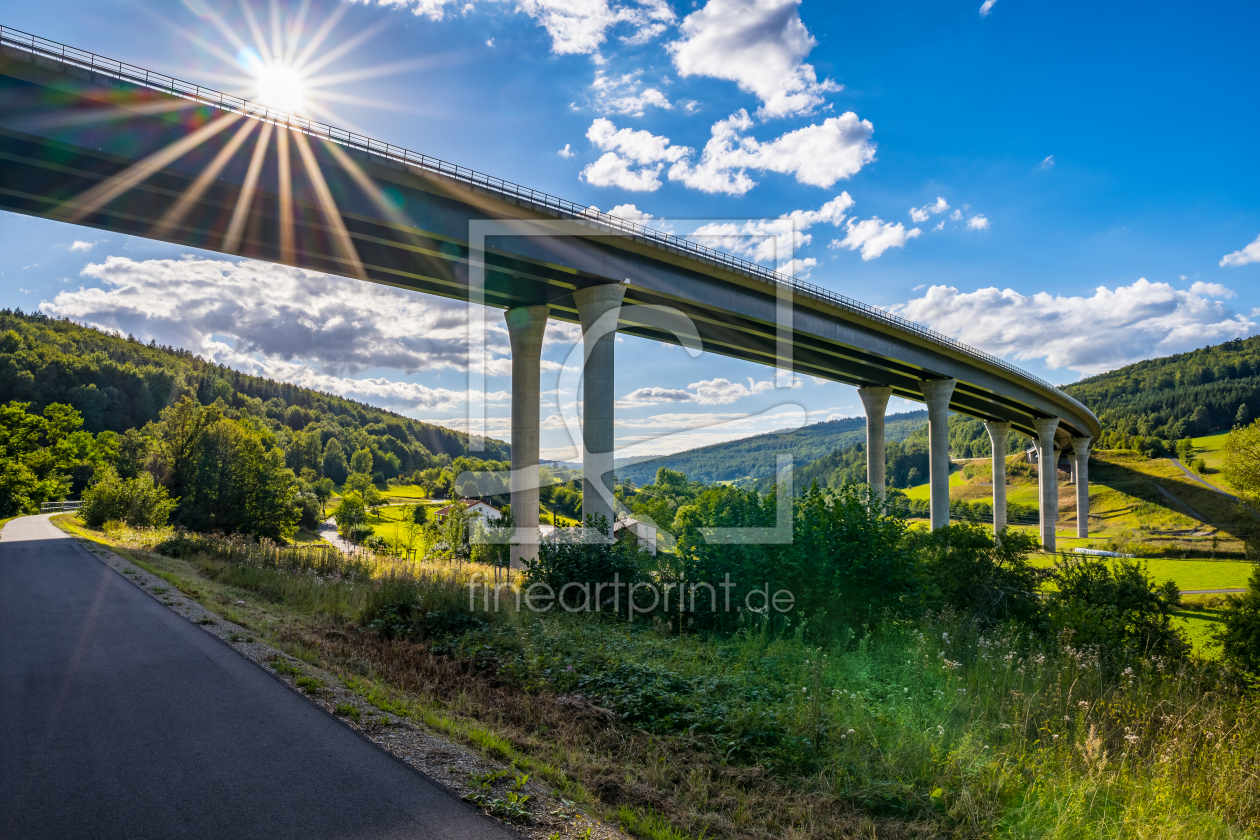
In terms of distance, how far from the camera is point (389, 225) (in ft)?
63.7

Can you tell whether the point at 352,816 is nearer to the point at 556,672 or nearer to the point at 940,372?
the point at 556,672

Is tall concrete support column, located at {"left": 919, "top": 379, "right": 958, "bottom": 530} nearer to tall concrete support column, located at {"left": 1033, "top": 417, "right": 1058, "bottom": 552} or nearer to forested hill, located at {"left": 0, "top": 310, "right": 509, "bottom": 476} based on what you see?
tall concrete support column, located at {"left": 1033, "top": 417, "right": 1058, "bottom": 552}

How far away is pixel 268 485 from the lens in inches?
1580

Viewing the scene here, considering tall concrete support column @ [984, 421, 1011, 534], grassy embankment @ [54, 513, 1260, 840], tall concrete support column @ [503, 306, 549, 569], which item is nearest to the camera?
grassy embankment @ [54, 513, 1260, 840]

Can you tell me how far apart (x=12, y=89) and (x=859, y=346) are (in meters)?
35.5

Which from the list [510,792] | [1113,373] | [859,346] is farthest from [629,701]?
[1113,373]

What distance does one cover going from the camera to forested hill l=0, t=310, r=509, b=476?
3499 inches

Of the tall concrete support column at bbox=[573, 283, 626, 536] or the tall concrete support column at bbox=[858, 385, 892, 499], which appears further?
the tall concrete support column at bbox=[858, 385, 892, 499]

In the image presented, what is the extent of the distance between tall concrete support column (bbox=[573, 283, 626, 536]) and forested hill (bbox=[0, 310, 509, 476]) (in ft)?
138

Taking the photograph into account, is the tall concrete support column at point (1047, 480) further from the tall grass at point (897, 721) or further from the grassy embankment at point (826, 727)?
the grassy embankment at point (826, 727)

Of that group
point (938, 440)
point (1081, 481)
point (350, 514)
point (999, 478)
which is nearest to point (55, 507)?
point (350, 514)

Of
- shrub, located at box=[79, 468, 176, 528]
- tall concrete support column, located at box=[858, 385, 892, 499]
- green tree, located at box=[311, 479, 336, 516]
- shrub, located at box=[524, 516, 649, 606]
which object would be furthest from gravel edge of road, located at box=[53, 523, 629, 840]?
green tree, located at box=[311, 479, 336, 516]

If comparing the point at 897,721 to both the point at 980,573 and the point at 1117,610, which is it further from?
the point at 980,573

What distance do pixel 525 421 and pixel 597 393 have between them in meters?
4.04
